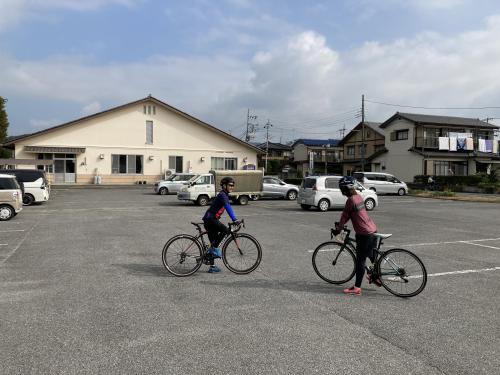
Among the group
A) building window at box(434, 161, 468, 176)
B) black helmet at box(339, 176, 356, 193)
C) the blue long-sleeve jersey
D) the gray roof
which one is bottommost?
the blue long-sleeve jersey

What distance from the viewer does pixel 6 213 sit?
45.4 feet

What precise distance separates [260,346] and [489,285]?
4088 millimetres

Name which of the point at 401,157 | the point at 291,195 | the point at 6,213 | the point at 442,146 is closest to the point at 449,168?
the point at 442,146

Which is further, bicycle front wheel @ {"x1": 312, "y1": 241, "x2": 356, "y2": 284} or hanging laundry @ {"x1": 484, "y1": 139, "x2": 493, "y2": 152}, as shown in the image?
hanging laundry @ {"x1": 484, "y1": 139, "x2": 493, "y2": 152}

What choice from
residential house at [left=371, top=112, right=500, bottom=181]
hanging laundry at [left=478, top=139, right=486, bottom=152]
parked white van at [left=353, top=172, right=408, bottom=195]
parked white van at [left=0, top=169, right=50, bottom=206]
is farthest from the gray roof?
parked white van at [left=0, top=169, right=50, bottom=206]

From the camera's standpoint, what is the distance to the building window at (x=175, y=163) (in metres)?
41.1

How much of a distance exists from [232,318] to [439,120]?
157 ft

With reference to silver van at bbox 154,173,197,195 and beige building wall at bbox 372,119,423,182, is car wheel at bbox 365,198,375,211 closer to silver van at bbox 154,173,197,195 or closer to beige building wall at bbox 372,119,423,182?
silver van at bbox 154,173,197,195

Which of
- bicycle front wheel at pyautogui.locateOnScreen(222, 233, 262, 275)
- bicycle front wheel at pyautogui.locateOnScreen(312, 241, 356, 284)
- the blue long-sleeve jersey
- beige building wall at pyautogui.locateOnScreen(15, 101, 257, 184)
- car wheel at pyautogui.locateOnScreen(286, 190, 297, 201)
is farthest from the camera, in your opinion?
beige building wall at pyautogui.locateOnScreen(15, 101, 257, 184)

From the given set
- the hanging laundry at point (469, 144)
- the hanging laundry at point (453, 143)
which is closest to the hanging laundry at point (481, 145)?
the hanging laundry at point (469, 144)

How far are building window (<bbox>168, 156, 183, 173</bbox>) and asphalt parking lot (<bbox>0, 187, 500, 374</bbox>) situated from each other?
1281 inches

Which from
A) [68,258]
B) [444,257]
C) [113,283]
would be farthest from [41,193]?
[444,257]

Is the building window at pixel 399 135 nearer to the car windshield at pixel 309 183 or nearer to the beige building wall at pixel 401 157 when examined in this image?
the beige building wall at pixel 401 157

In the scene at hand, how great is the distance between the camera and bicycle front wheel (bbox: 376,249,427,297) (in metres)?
5.55
